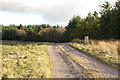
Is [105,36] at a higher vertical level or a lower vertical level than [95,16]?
lower

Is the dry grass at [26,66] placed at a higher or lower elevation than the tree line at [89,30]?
lower

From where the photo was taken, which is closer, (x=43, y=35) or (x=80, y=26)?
(x=80, y=26)

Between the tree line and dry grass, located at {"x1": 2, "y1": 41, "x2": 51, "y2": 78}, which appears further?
the tree line

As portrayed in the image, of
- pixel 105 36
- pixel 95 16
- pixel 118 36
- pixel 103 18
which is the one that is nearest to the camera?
pixel 118 36

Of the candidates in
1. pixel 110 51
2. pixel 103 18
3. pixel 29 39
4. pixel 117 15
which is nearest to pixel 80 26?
pixel 103 18

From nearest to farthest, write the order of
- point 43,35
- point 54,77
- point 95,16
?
point 54,77 < point 95,16 < point 43,35

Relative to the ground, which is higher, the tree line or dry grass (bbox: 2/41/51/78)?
the tree line

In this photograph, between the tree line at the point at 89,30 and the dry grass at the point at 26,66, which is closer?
the dry grass at the point at 26,66

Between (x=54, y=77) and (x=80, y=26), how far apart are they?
4465cm

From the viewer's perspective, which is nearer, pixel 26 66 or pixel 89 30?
pixel 26 66

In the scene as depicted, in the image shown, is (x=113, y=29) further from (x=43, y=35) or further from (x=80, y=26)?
(x=43, y=35)

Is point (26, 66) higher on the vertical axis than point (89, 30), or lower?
lower

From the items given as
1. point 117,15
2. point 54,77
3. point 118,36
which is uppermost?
point 117,15

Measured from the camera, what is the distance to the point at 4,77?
1001cm
